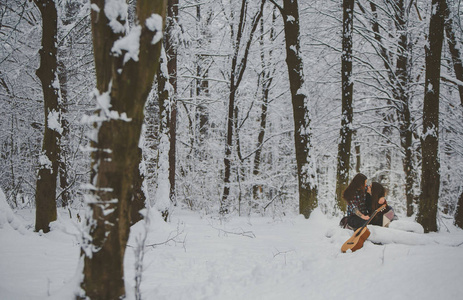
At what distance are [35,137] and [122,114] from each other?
11.3 metres

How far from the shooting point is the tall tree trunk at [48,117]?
4.76 metres

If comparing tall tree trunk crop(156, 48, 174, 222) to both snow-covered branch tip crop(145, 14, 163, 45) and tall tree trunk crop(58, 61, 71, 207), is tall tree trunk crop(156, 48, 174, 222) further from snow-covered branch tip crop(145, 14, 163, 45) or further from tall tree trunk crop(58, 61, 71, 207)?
snow-covered branch tip crop(145, 14, 163, 45)

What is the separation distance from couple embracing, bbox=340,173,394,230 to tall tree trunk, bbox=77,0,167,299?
4.40m

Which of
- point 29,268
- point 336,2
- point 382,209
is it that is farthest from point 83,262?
point 336,2

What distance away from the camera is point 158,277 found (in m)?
3.29

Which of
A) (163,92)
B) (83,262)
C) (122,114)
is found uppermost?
(163,92)

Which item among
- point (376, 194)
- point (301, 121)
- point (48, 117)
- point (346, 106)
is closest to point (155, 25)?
point (48, 117)

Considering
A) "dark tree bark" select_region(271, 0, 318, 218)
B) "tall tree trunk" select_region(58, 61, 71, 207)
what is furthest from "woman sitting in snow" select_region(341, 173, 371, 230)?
"tall tree trunk" select_region(58, 61, 71, 207)

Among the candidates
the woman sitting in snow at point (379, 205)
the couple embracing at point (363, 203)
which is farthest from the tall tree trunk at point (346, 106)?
the woman sitting in snow at point (379, 205)

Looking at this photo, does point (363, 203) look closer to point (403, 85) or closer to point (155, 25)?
point (155, 25)

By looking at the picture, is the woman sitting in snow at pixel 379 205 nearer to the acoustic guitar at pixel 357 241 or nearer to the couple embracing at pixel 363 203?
the couple embracing at pixel 363 203

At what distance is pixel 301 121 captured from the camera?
6.77 m

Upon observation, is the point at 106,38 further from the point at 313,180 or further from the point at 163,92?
the point at 313,180

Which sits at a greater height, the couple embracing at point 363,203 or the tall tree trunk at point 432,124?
the tall tree trunk at point 432,124
